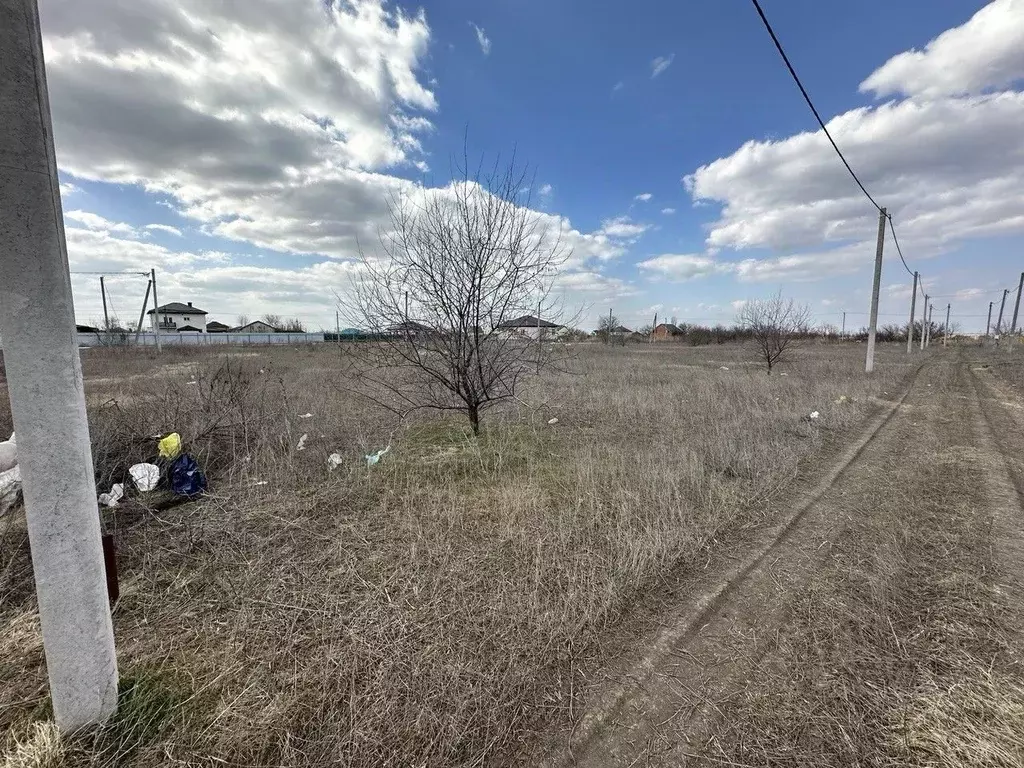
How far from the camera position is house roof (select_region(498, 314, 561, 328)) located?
630 cm

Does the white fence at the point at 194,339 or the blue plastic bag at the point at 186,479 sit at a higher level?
the white fence at the point at 194,339

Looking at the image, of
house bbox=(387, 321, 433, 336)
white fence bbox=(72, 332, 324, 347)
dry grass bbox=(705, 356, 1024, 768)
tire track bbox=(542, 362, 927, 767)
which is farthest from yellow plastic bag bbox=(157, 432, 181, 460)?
white fence bbox=(72, 332, 324, 347)

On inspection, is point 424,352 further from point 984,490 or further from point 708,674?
point 984,490

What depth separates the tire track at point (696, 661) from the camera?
184 cm

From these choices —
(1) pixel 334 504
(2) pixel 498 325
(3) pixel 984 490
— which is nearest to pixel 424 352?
(2) pixel 498 325

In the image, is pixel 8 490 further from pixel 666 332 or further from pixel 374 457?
pixel 666 332

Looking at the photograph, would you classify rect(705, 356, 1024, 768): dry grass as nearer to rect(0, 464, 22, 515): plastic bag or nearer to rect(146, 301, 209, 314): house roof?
rect(0, 464, 22, 515): plastic bag

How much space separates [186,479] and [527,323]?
15.3 ft

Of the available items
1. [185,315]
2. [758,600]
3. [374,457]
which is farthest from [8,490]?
[185,315]

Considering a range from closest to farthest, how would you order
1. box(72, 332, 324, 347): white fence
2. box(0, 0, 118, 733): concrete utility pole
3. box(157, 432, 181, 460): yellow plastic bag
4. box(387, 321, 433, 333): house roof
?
box(0, 0, 118, 733): concrete utility pole, box(157, 432, 181, 460): yellow plastic bag, box(387, 321, 433, 333): house roof, box(72, 332, 324, 347): white fence

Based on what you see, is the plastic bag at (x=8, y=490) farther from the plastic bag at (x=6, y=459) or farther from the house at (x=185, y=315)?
the house at (x=185, y=315)

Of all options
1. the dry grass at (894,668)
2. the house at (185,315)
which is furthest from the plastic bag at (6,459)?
the house at (185,315)

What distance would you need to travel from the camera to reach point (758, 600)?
112 inches

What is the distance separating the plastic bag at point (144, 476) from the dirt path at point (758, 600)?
15.8 ft
